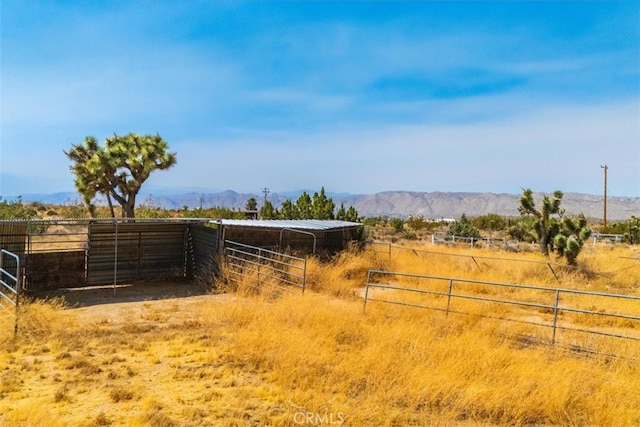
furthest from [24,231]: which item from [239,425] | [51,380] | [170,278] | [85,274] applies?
[239,425]

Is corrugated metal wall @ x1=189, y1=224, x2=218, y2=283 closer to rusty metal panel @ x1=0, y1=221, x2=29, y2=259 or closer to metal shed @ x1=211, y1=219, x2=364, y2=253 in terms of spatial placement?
metal shed @ x1=211, y1=219, x2=364, y2=253

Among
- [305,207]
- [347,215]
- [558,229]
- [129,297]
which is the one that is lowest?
[129,297]

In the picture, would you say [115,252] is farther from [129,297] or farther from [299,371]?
[299,371]

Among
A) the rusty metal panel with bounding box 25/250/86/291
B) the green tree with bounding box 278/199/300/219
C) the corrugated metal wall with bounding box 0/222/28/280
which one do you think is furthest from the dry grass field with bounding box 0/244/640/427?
the green tree with bounding box 278/199/300/219

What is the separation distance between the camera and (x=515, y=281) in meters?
15.4

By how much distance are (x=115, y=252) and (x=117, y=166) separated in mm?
12894

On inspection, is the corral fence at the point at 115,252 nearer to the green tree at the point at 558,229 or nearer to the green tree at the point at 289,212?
the green tree at the point at 289,212

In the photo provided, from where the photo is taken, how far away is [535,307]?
1162 cm

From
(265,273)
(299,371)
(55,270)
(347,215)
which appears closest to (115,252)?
(55,270)

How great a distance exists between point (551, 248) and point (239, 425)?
19801mm

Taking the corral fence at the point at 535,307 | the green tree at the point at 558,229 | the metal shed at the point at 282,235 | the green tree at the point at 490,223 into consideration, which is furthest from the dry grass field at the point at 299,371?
the green tree at the point at 490,223

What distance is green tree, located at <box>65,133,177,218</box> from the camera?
2534 cm

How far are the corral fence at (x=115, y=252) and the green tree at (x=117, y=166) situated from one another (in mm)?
10293

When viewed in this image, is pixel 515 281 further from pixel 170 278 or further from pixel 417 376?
pixel 170 278
